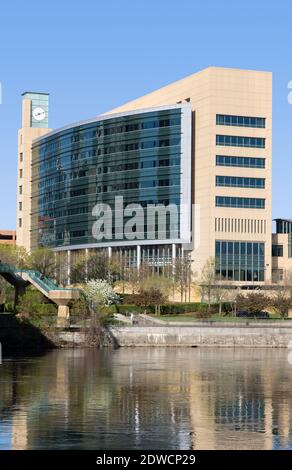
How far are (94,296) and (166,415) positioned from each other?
6716 cm

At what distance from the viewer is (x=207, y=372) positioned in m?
76.6

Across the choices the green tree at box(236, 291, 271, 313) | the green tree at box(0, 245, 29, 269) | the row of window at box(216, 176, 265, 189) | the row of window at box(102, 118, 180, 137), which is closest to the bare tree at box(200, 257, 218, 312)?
the green tree at box(236, 291, 271, 313)

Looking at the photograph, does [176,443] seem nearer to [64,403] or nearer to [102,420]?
[102,420]

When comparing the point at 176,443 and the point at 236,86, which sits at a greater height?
the point at 236,86

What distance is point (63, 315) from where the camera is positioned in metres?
109

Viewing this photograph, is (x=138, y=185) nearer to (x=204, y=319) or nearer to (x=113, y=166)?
(x=113, y=166)

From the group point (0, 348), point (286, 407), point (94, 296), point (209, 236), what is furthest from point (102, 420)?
point (209, 236)

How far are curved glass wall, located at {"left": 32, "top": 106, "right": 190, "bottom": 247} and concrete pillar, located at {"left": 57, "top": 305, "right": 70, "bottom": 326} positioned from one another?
5880cm

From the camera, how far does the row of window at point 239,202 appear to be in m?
163

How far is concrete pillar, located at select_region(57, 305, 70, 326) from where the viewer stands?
105m

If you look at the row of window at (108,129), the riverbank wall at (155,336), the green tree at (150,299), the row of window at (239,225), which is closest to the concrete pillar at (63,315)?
the riverbank wall at (155,336)

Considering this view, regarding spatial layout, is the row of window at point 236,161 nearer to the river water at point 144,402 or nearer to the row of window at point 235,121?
the row of window at point 235,121

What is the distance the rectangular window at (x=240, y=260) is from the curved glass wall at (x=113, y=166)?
10.3 meters
